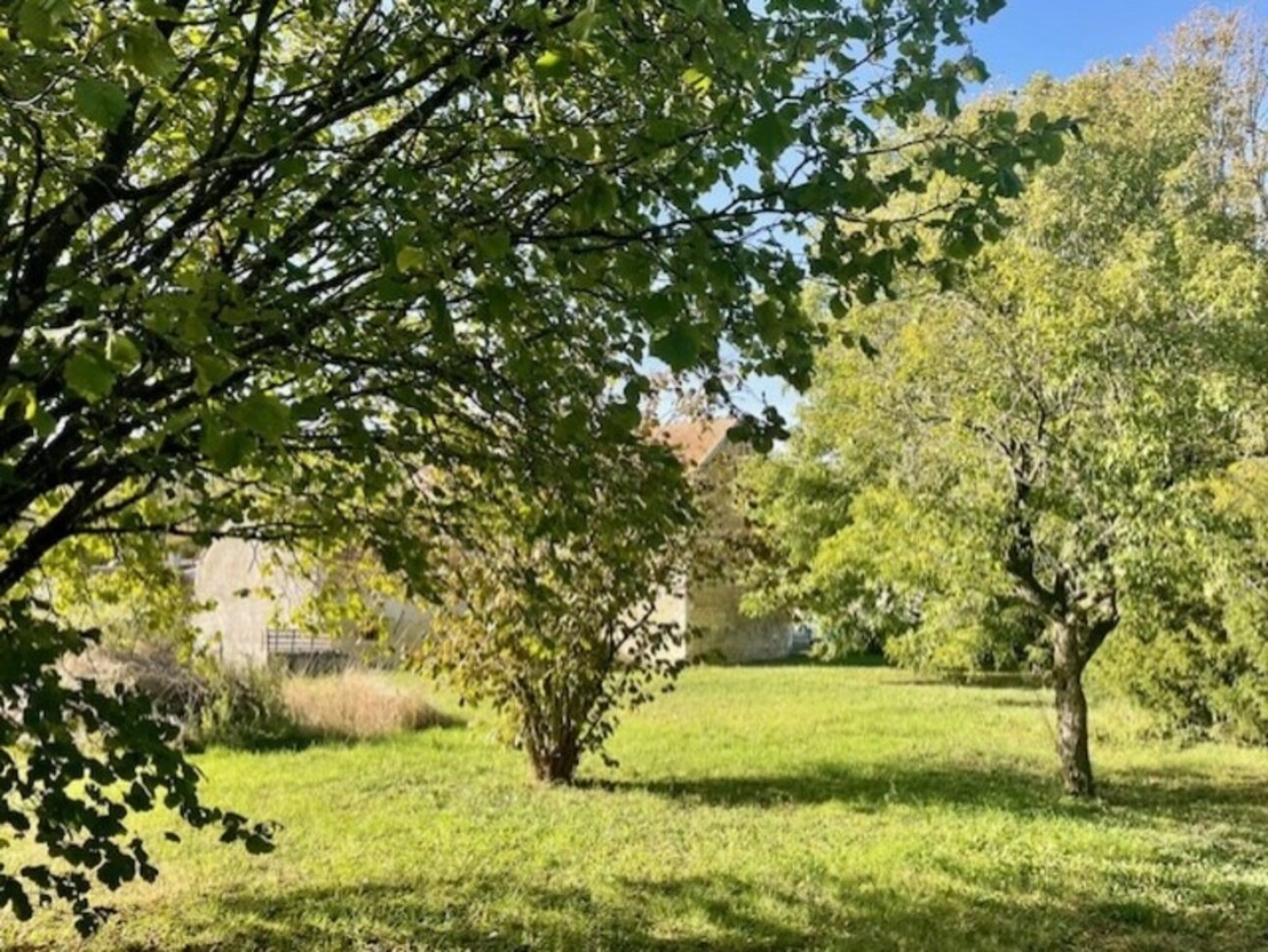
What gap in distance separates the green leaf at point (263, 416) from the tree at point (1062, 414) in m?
6.19

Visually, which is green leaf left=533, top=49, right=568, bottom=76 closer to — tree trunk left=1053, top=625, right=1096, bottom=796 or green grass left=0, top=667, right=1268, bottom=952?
green grass left=0, top=667, right=1268, bottom=952

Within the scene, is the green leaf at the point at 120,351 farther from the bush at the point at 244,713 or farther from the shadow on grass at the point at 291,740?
the bush at the point at 244,713

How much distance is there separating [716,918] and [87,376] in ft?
16.4

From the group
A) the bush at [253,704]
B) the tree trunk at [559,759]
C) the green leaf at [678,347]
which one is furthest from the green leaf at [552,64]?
the bush at [253,704]

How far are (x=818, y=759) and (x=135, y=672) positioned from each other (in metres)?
8.19

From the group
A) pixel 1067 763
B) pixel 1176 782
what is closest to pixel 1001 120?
pixel 1067 763

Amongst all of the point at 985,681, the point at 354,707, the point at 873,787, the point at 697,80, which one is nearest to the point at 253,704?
the point at 354,707

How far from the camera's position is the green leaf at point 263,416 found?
1.93 m

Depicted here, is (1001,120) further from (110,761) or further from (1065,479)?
(1065,479)

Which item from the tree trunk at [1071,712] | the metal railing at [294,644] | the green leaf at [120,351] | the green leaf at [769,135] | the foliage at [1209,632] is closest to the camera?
the green leaf at [120,351]

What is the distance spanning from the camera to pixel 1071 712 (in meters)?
9.60

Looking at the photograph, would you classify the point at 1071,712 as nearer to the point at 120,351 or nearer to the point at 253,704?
the point at 120,351

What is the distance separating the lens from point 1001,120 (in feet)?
9.97

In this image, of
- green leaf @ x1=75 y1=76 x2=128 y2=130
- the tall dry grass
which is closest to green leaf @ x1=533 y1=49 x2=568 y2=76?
green leaf @ x1=75 y1=76 x2=128 y2=130
